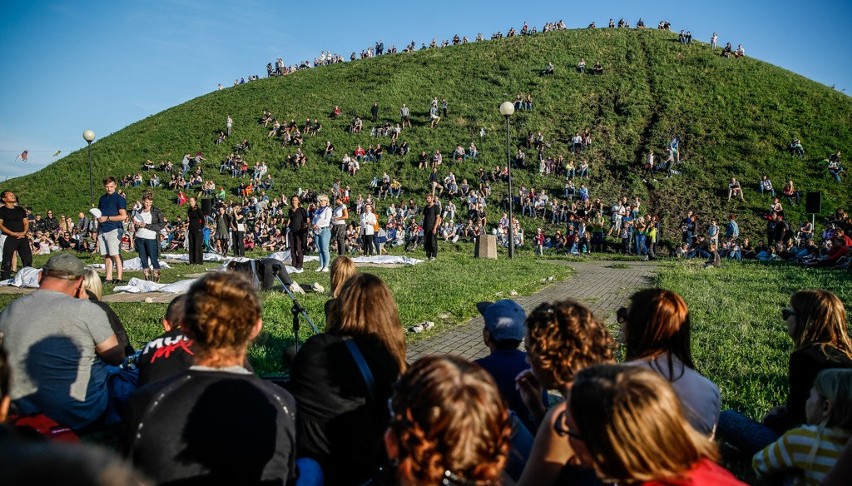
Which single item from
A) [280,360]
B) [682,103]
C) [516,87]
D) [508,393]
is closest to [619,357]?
[508,393]

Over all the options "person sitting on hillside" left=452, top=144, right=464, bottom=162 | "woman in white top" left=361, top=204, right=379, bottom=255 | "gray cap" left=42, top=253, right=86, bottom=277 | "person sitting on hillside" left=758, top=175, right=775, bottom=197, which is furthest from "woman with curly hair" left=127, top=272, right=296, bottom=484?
"person sitting on hillside" left=452, top=144, right=464, bottom=162

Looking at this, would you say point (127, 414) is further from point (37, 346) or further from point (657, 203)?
point (657, 203)

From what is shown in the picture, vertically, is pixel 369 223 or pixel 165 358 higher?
pixel 369 223

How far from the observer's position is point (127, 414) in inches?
81.8

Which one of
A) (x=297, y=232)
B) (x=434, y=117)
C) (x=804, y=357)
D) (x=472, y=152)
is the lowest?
(x=804, y=357)

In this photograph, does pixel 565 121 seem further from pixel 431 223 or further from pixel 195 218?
pixel 195 218

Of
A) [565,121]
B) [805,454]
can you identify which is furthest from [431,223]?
[565,121]

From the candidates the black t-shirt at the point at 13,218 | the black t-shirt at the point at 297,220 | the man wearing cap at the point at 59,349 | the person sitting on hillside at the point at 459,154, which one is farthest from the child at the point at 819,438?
the person sitting on hillside at the point at 459,154

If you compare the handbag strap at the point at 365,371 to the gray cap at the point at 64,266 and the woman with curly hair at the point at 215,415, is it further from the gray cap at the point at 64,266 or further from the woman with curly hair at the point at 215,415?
the gray cap at the point at 64,266

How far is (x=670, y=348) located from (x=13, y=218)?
526 inches

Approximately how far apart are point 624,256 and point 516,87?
2734 centimetres

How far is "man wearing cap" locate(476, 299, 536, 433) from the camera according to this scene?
10.7 ft

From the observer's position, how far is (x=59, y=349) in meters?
3.51

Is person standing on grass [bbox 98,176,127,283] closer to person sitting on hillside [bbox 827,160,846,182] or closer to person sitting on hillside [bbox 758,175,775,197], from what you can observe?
person sitting on hillside [bbox 758,175,775,197]
